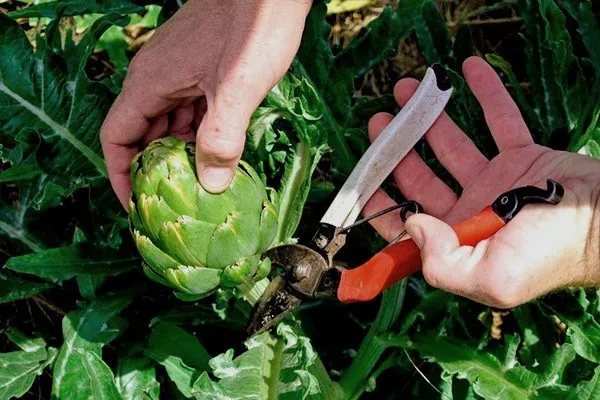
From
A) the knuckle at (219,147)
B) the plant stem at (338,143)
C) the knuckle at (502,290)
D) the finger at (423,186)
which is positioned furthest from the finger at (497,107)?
the knuckle at (219,147)

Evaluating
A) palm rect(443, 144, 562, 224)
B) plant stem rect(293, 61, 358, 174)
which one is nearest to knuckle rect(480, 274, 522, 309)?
palm rect(443, 144, 562, 224)

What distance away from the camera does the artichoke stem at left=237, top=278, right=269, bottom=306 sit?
1189mm

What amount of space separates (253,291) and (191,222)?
0.63ft

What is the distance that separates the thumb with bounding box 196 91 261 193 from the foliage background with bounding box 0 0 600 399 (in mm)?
177

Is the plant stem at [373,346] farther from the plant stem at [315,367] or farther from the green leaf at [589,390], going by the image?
the green leaf at [589,390]

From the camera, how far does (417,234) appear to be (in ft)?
3.45

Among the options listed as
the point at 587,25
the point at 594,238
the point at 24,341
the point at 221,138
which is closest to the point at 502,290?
the point at 594,238

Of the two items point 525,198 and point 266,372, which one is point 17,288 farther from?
point 525,198

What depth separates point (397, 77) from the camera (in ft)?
6.03

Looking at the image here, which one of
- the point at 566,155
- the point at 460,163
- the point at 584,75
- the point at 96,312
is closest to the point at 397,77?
the point at 584,75

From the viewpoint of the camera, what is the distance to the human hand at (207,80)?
1038 millimetres

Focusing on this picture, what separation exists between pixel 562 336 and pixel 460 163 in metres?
0.47

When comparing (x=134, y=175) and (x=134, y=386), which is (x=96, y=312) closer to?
(x=134, y=386)

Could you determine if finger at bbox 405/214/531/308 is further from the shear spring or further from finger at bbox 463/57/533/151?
finger at bbox 463/57/533/151
